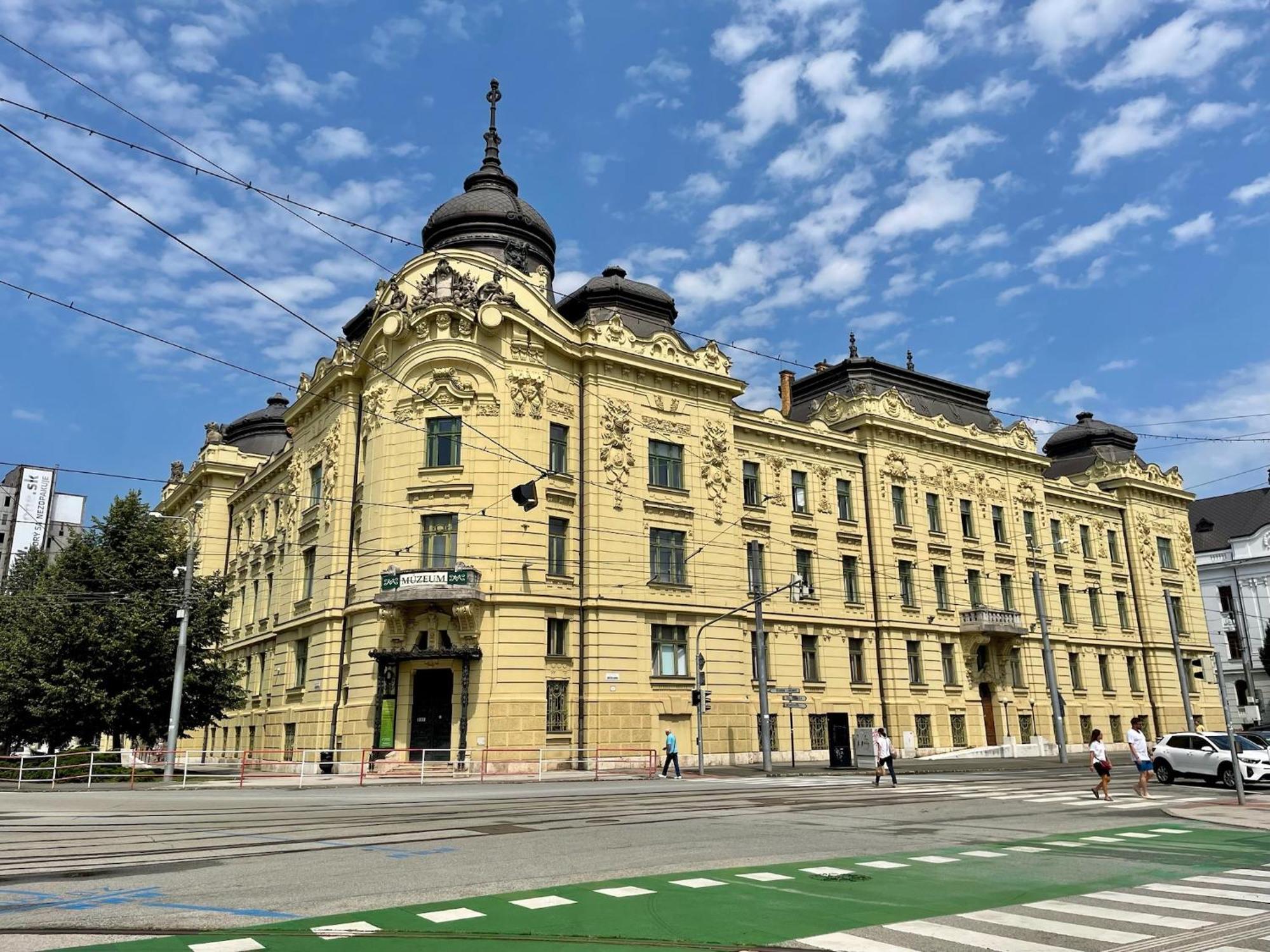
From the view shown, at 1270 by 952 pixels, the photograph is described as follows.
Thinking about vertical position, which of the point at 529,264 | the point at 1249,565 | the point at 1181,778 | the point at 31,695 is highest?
the point at 529,264

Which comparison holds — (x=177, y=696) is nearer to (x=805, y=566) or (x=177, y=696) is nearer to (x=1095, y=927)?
(x=805, y=566)

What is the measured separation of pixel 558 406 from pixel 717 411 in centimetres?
798

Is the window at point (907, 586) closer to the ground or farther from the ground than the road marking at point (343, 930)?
farther from the ground

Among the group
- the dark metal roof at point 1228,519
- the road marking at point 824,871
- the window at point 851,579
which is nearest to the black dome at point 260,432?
the window at point 851,579

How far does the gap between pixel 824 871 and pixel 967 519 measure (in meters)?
42.9

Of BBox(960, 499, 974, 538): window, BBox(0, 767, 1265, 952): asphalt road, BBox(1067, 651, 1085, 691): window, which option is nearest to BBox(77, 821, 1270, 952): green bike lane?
BBox(0, 767, 1265, 952): asphalt road

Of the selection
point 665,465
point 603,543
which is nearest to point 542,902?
point 603,543

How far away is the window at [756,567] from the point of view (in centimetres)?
4178

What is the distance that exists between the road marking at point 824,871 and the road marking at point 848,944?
286cm

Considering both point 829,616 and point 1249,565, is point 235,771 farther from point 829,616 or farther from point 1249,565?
point 1249,565

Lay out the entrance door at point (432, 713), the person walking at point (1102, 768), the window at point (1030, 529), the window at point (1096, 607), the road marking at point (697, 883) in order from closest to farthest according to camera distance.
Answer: the road marking at point (697, 883), the person walking at point (1102, 768), the entrance door at point (432, 713), the window at point (1030, 529), the window at point (1096, 607)

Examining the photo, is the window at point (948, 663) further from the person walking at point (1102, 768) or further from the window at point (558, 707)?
the person walking at point (1102, 768)

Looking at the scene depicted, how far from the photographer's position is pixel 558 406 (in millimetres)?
36719

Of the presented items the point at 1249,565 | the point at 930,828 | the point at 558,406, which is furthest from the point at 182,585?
the point at 1249,565
